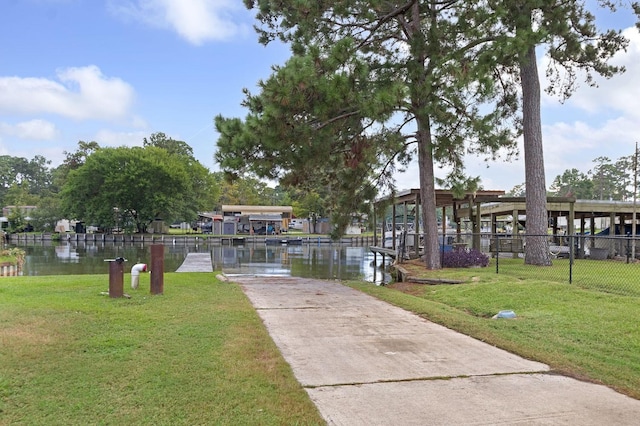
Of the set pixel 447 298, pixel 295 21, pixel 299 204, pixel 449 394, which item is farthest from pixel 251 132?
pixel 299 204

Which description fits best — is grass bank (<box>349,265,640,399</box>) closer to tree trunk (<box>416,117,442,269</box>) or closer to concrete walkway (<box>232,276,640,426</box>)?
concrete walkway (<box>232,276,640,426</box>)

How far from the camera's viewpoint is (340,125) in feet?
40.3

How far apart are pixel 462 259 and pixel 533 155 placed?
4302 millimetres

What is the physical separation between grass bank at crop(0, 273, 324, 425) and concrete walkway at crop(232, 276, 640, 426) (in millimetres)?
329

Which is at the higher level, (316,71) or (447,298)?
(316,71)

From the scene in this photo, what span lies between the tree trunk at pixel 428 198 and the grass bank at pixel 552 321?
10.2 ft

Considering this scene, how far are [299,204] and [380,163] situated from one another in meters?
52.1

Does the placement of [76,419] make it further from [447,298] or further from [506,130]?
[506,130]

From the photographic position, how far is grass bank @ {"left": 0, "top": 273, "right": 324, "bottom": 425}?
3514 millimetres

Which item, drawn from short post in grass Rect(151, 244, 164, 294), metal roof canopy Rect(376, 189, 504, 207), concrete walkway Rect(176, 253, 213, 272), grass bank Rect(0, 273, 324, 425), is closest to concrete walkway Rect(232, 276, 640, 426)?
grass bank Rect(0, 273, 324, 425)

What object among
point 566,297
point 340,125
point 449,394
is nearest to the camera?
point 449,394

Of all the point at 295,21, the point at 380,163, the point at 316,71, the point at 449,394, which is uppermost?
the point at 295,21

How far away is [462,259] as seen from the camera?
1504cm

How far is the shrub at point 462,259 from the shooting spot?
591 inches
